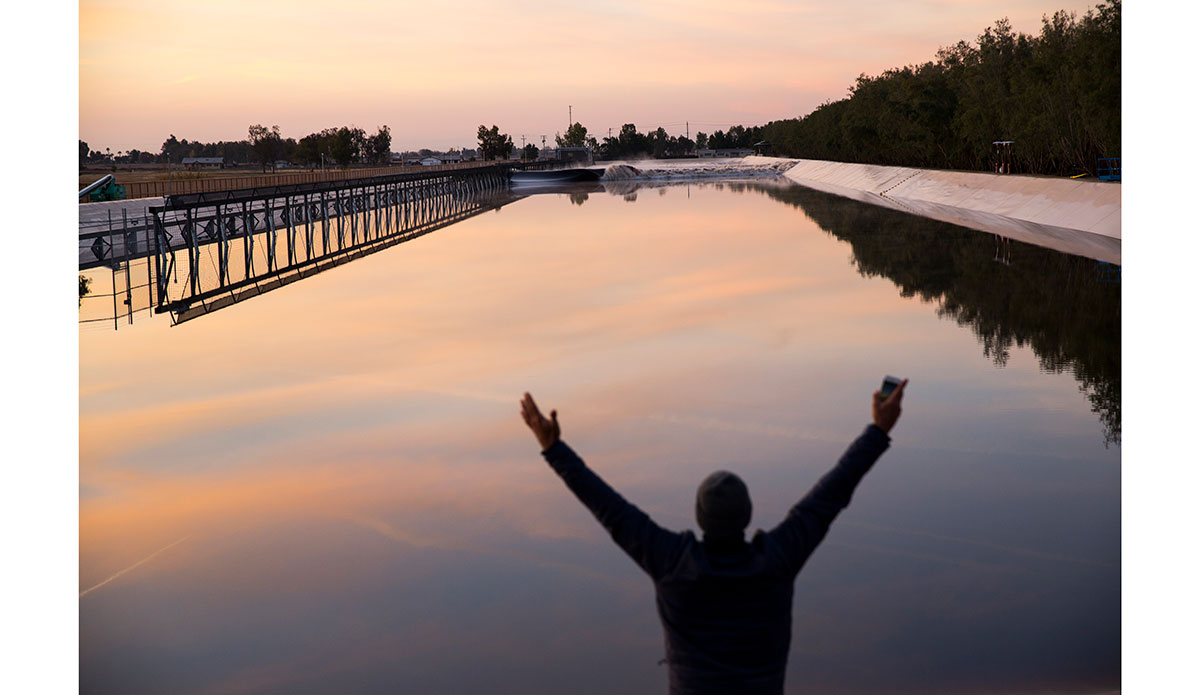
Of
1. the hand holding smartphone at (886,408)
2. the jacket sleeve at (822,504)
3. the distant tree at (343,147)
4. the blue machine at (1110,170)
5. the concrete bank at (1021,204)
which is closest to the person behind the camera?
the jacket sleeve at (822,504)

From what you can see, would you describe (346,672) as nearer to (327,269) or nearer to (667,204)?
(327,269)

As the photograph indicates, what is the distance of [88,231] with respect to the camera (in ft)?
111

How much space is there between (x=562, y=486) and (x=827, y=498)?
6637 mm

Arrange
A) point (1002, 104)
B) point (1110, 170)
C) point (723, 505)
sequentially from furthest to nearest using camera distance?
point (1002, 104) < point (1110, 170) < point (723, 505)

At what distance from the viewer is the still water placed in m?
6.34

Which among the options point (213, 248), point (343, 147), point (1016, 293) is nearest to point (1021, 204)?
point (1016, 293)

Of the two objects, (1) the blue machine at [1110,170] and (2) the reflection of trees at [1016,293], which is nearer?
(2) the reflection of trees at [1016,293]

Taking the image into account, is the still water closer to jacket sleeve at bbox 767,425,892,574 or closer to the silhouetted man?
the silhouetted man

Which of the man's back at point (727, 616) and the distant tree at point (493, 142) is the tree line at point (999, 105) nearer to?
the man's back at point (727, 616)

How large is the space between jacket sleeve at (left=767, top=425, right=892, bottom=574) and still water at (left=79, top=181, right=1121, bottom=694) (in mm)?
2981

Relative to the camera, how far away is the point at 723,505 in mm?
3061

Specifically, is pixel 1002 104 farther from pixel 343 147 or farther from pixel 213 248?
pixel 343 147

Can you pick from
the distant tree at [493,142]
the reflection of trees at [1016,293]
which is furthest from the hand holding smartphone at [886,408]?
the distant tree at [493,142]

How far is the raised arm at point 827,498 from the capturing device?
3.17 metres
